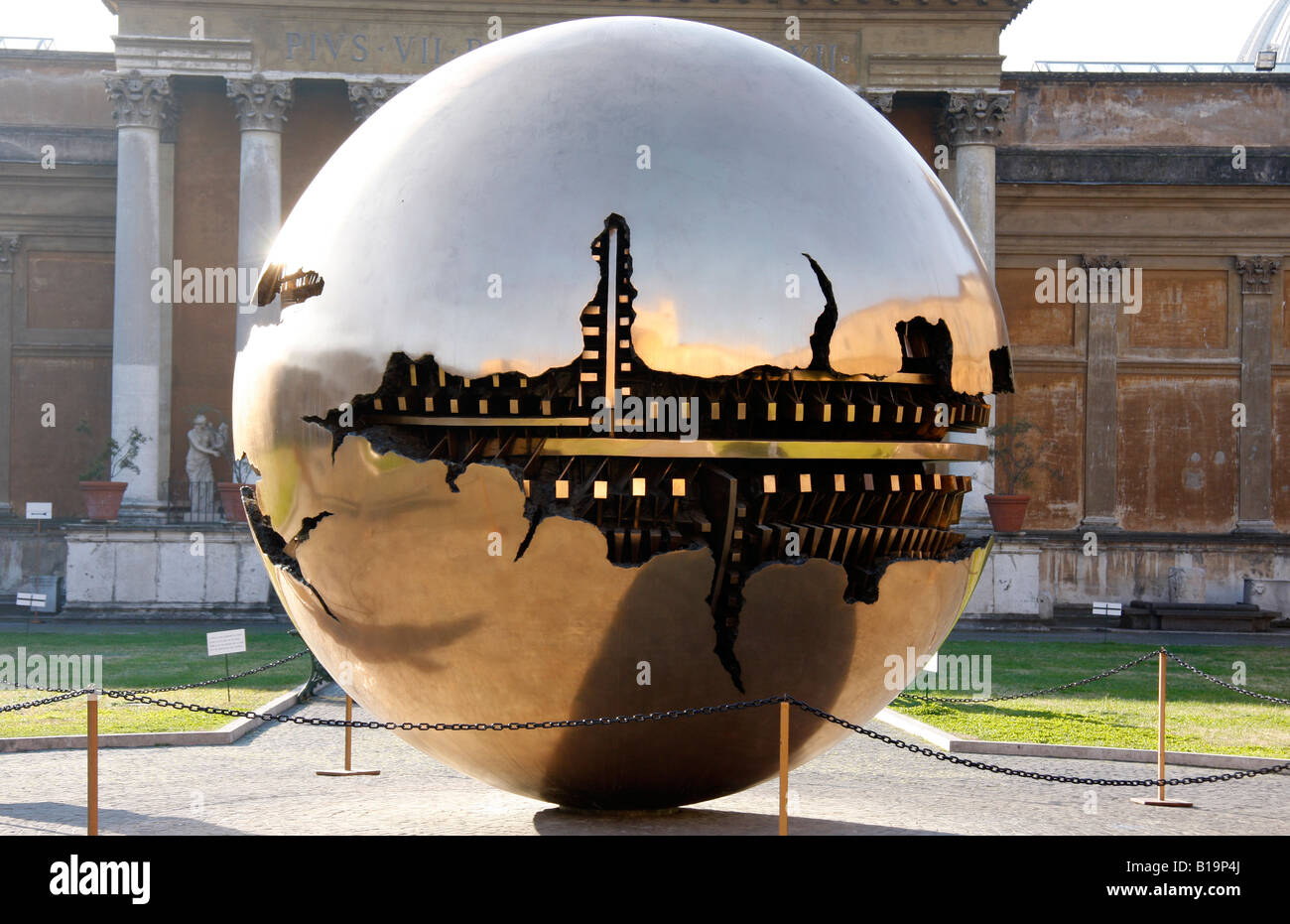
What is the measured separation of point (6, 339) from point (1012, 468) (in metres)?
24.3

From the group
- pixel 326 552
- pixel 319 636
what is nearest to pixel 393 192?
pixel 326 552

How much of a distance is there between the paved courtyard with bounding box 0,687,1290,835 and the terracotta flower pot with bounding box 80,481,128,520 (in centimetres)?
1921

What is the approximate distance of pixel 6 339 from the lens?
120 ft

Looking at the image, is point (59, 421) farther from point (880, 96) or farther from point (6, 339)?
point (880, 96)

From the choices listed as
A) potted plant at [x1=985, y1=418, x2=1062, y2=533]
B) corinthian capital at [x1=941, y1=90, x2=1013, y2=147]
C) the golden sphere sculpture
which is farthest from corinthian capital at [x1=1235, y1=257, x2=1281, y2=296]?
the golden sphere sculpture

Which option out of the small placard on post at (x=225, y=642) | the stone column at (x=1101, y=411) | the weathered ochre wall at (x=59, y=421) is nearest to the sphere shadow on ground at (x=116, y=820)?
the small placard on post at (x=225, y=642)

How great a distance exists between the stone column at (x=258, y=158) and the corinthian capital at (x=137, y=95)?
5.04ft

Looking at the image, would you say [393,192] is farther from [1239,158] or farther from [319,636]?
[1239,158]

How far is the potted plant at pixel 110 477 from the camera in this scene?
3006 centimetres

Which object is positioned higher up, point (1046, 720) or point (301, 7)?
point (301, 7)

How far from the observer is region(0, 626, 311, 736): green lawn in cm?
1373

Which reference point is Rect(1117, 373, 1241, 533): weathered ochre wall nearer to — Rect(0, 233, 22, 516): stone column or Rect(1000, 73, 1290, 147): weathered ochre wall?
Rect(1000, 73, 1290, 147): weathered ochre wall
